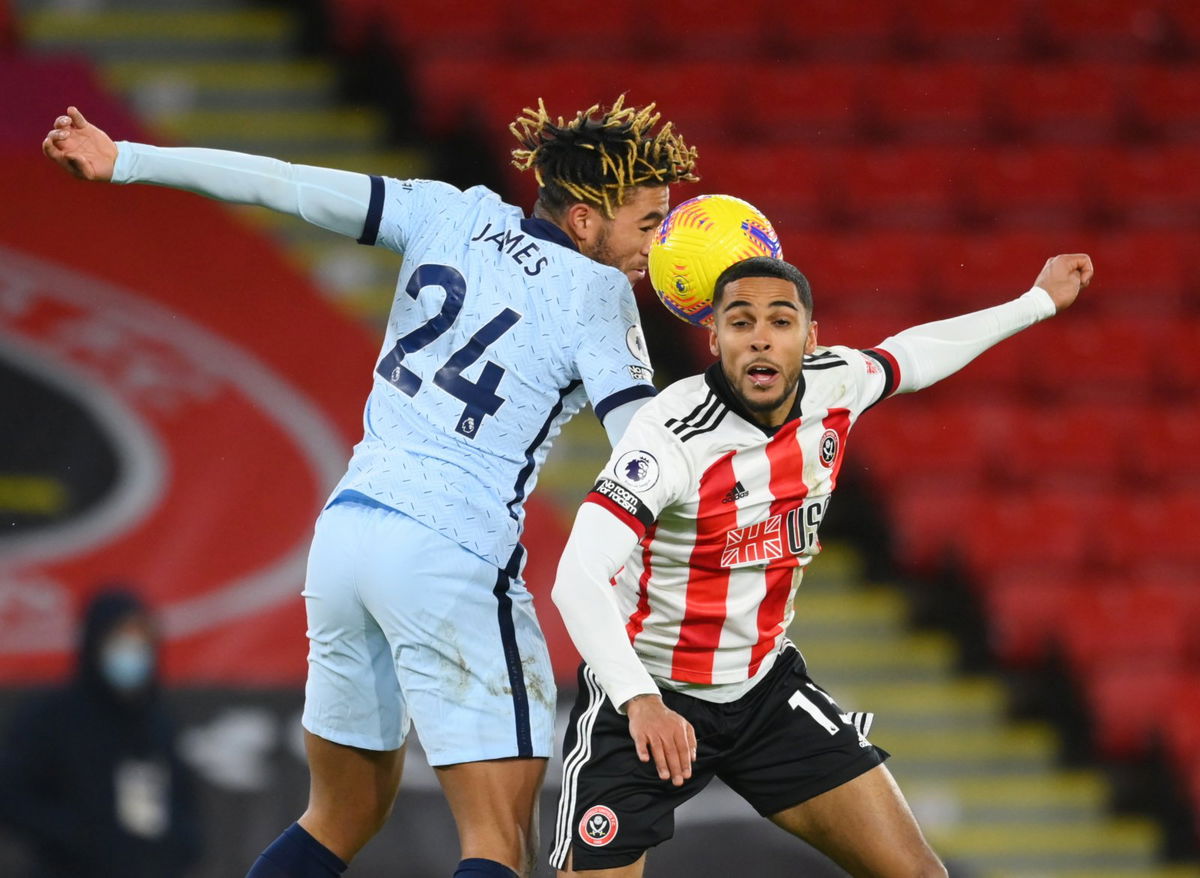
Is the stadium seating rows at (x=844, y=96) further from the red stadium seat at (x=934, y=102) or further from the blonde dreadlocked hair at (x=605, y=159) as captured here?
the blonde dreadlocked hair at (x=605, y=159)

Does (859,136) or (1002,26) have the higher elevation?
(1002,26)

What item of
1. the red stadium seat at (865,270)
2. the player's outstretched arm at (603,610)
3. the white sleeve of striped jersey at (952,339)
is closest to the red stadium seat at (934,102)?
the red stadium seat at (865,270)

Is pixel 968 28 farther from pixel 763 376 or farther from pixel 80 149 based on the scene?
pixel 80 149

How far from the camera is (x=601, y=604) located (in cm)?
303

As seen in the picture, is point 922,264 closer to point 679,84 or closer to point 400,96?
point 679,84

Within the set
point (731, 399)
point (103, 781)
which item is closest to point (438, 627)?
point (731, 399)

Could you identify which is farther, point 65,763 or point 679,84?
point 679,84

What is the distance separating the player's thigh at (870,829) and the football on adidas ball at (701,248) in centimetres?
98

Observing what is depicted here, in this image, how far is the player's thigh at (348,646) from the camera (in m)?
3.29

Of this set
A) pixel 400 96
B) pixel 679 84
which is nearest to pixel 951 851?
pixel 679 84

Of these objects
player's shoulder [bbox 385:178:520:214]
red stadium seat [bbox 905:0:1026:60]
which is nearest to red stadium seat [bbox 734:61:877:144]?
red stadium seat [bbox 905:0:1026:60]

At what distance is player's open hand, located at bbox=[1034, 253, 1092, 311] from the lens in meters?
3.80

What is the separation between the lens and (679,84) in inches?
303

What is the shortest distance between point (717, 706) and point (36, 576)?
338 centimetres
